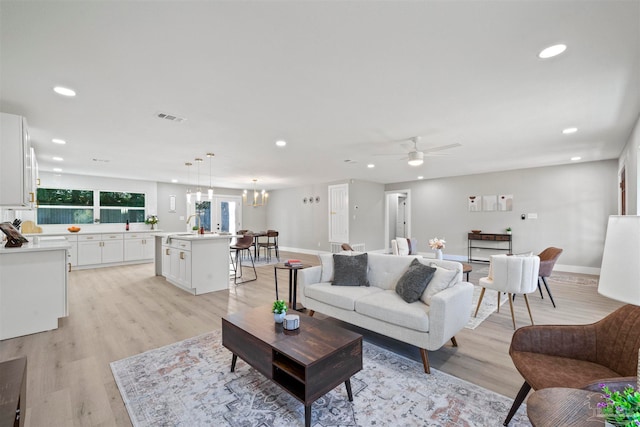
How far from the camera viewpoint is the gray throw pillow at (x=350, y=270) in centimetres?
330

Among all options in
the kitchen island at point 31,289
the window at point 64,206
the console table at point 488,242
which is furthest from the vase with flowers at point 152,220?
the console table at point 488,242

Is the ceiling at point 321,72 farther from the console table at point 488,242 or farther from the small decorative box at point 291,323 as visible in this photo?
the console table at point 488,242

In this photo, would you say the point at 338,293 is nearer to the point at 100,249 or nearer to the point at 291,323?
the point at 291,323

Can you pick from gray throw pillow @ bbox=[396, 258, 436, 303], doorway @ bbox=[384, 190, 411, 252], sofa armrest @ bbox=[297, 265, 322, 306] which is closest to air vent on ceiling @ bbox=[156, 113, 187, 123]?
sofa armrest @ bbox=[297, 265, 322, 306]

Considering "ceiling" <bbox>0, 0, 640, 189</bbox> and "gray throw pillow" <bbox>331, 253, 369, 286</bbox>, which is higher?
"ceiling" <bbox>0, 0, 640, 189</bbox>

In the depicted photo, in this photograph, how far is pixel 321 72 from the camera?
2379 millimetres

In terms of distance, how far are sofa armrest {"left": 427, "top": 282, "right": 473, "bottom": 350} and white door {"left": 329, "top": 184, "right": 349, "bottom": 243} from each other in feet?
19.9

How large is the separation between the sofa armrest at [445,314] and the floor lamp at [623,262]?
4.17 ft

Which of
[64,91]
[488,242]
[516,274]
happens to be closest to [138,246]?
[64,91]

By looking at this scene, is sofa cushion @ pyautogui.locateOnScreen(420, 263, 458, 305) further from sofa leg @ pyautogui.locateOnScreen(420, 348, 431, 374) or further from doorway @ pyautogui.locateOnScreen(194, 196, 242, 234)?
doorway @ pyautogui.locateOnScreen(194, 196, 242, 234)

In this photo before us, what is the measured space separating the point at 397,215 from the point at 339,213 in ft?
9.81

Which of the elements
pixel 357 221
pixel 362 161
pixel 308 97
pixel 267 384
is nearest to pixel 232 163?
pixel 362 161

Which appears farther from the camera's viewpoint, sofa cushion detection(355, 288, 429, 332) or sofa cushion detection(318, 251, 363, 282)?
sofa cushion detection(318, 251, 363, 282)

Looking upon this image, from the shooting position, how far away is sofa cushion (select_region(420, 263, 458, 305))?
262cm
